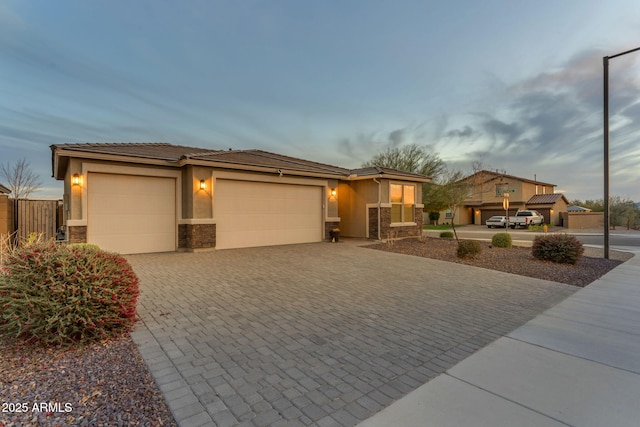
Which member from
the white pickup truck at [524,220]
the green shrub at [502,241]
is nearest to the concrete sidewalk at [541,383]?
the green shrub at [502,241]

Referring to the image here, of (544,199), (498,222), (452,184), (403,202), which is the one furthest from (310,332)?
(544,199)

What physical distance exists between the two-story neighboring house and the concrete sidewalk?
103 ft

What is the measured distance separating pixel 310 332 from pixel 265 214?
9107 mm

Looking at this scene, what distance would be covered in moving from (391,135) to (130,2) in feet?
65.4

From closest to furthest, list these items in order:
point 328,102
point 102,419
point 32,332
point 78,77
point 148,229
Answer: point 102,419 < point 32,332 < point 148,229 < point 78,77 < point 328,102

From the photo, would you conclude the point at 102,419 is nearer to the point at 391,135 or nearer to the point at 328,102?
the point at 328,102

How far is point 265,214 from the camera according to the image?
1256 cm

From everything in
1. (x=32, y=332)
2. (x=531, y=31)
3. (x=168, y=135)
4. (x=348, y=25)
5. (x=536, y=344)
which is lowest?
(x=536, y=344)

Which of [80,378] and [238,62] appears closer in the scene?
[80,378]

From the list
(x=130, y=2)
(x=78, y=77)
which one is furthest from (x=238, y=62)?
(x=78, y=77)

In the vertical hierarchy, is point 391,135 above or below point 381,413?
above

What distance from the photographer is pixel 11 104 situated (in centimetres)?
1329

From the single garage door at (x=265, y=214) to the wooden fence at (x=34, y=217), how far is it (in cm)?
613

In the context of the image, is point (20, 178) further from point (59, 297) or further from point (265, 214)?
point (59, 297)
